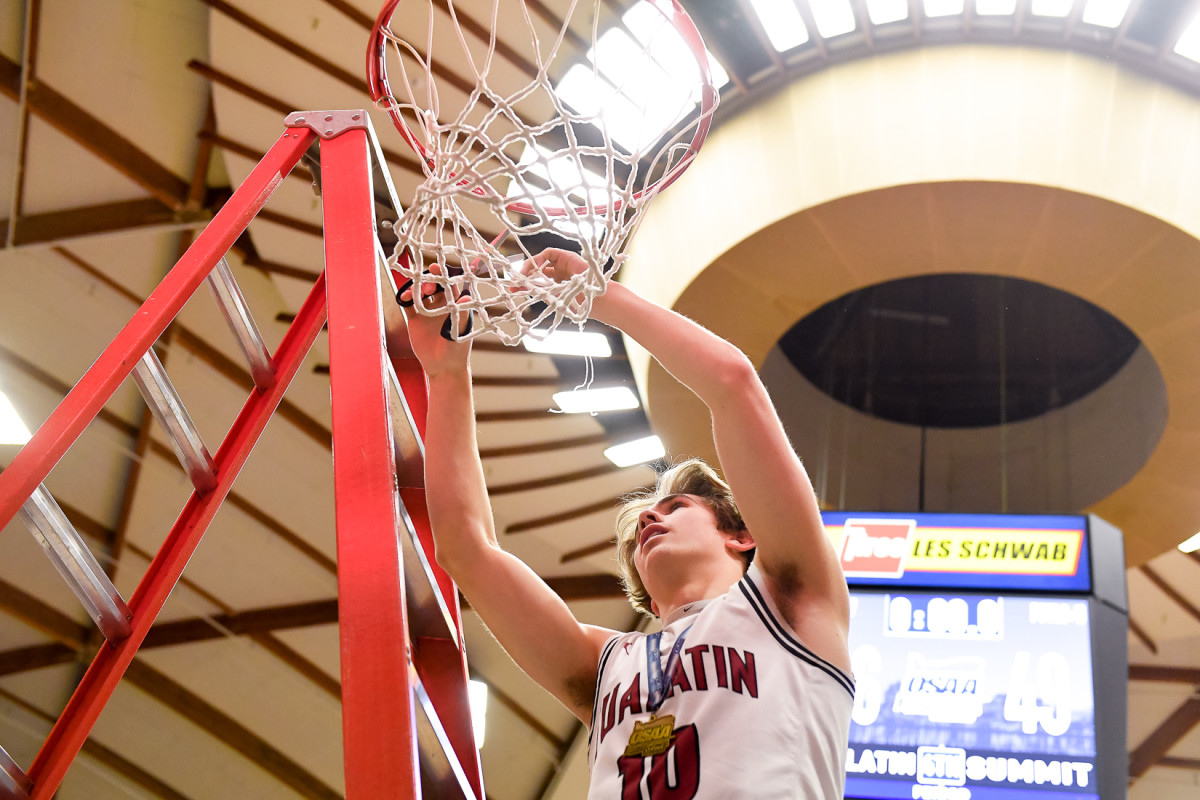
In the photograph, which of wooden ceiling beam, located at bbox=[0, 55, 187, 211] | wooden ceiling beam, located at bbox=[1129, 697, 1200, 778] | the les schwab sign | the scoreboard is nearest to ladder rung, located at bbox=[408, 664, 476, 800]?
the scoreboard

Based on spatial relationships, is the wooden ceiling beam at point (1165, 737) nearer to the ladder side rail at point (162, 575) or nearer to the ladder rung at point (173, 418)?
A: the ladder side rail at point (162, 575)

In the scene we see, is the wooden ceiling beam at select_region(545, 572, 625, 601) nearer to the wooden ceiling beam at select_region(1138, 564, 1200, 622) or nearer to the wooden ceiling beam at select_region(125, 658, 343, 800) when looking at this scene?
the wooden ceiling beam at select_region(125, 658, 343, 800)

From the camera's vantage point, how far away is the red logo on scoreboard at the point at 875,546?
605 cm

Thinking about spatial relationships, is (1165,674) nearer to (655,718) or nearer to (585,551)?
(585,551)

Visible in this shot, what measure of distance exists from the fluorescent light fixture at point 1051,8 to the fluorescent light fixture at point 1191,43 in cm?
64

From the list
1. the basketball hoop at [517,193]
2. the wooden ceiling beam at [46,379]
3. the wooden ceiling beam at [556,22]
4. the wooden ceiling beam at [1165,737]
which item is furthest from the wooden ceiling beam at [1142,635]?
the wooden ceiling beam at [46,379]

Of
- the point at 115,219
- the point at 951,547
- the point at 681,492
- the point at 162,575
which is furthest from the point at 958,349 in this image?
the point at 162,575

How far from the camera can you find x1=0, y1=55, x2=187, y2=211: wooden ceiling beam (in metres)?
7.48

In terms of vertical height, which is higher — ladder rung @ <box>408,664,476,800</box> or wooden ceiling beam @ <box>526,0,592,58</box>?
wooden ceiling beam @ <box>526,0,592,58</box>

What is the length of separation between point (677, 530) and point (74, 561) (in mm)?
1219

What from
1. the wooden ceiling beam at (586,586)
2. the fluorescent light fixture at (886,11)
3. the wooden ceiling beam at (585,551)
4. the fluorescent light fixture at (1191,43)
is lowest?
the wooden ceiling beam at (586,586)

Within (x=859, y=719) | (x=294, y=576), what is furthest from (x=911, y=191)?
(x=294, y=576)

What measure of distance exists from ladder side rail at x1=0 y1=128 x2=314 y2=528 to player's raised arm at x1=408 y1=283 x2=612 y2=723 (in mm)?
454

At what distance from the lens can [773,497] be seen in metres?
1.88
